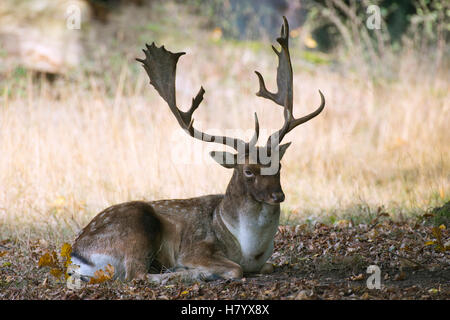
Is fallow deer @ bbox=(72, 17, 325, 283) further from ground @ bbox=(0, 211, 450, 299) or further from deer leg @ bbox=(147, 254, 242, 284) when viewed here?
ground @ bbox=(0, 211, 450, 299)

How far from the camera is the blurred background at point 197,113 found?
8.28 metres

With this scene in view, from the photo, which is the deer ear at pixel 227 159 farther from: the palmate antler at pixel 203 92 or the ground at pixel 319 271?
the ground at pixel 319 271

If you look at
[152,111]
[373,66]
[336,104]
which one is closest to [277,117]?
[336,104]

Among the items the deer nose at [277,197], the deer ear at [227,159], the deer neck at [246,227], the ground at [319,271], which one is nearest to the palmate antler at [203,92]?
the deer ear at [227,159]

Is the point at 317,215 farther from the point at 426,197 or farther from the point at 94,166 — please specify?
the point at 94,166

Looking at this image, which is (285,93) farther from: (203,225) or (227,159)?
(203,225)

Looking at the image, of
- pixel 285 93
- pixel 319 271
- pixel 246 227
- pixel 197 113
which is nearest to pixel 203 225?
pixel 246 227

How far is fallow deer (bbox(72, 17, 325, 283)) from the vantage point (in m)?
5.20

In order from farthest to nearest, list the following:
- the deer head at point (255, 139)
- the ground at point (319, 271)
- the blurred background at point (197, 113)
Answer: the blurred background at point (197, 113), the deer head at point (255, 139), the ground at point (319, 271)

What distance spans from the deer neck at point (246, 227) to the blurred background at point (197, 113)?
2.00 meters

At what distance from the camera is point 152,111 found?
10.8 meters

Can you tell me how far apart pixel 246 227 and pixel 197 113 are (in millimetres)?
7159

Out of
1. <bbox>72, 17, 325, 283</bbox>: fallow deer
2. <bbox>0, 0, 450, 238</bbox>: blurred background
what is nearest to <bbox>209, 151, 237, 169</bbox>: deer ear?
<bbox>72, 17, 325, 283</bbox>: fallow deer

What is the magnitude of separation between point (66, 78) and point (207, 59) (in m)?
3.31
